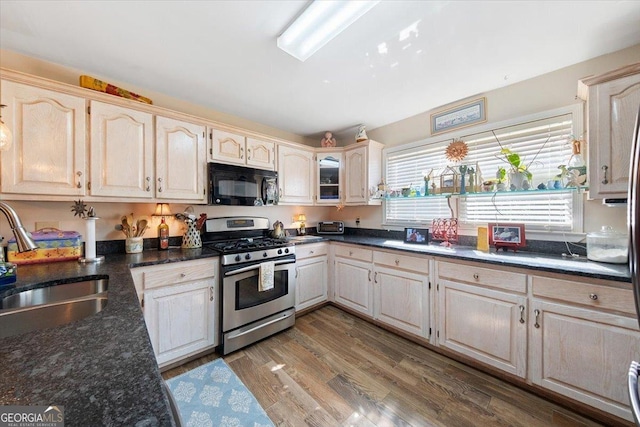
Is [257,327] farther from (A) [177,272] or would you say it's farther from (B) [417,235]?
(B) [417,235]

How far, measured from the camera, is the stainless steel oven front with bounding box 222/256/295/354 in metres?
2.08

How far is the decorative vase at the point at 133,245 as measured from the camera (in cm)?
203

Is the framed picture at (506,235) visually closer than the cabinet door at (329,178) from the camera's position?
Yes

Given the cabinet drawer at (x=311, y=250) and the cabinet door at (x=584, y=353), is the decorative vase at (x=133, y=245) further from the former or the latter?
the cabinet door at (x=584, y=353)

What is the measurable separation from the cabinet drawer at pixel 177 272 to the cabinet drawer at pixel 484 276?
2.02 meters

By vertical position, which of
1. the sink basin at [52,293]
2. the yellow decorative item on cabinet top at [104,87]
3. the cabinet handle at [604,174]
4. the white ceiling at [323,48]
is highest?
the white ceiling at [323,48]

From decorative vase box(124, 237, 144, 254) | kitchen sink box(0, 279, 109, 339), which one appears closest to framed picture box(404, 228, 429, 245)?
kitchen sink box(0, 279, 109, 339)

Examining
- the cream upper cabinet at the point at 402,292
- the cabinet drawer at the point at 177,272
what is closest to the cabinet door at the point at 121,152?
the cabinet drawer at the point at 177,272

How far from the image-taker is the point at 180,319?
190 centimetres

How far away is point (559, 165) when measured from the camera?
192cm

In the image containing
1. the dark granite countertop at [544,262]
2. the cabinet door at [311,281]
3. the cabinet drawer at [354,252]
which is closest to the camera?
the dark granite countertop at [544,262]

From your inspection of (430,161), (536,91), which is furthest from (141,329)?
(536,91)

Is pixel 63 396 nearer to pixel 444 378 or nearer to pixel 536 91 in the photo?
pixel 444 378

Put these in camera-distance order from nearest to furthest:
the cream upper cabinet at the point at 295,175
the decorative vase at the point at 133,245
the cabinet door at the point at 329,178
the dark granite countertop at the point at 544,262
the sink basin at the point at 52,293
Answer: the sink basin at the point at 52,293 → the dark granite countertop at the point at 544,262 → the decorative vase at the point at 133,245 → the cream upper cabinet at the point at 295,175 → the cabinet door at the point at 329,178
